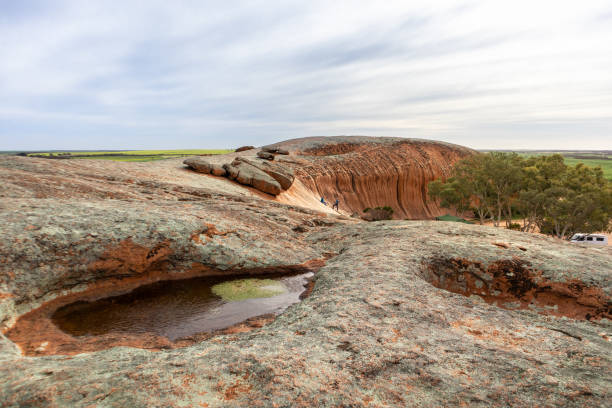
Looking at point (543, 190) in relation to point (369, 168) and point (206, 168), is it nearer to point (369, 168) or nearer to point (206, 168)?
point (369, 168)

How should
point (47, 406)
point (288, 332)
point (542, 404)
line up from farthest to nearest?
point (288, 332), point (542, 404), point (47, 406)

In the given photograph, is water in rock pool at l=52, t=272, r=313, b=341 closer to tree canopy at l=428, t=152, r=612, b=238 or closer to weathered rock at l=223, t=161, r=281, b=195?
weathered rock at l=223, t=161, r=281, b=195

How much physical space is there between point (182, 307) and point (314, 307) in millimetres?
3100

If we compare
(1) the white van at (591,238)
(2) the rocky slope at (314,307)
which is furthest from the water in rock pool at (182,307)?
(1) the white van at (591,238)

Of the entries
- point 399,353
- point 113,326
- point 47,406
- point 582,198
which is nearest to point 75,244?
point 113,326

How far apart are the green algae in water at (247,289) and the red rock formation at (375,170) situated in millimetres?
29658

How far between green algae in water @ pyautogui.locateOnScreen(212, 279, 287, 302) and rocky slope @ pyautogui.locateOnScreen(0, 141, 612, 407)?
557 millimetres

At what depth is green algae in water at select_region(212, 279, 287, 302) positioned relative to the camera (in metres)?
7.99

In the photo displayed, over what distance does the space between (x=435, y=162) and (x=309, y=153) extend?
20.7 m

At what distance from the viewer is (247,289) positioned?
8.33 metres

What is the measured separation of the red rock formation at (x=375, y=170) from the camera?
139 ft

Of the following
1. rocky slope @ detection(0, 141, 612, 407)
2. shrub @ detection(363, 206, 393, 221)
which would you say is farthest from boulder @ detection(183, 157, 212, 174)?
shrub @ detection(363, 206, 393, 221)

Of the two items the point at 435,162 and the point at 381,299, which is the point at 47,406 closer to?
the point at 381,299

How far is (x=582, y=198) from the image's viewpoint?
26.0m
